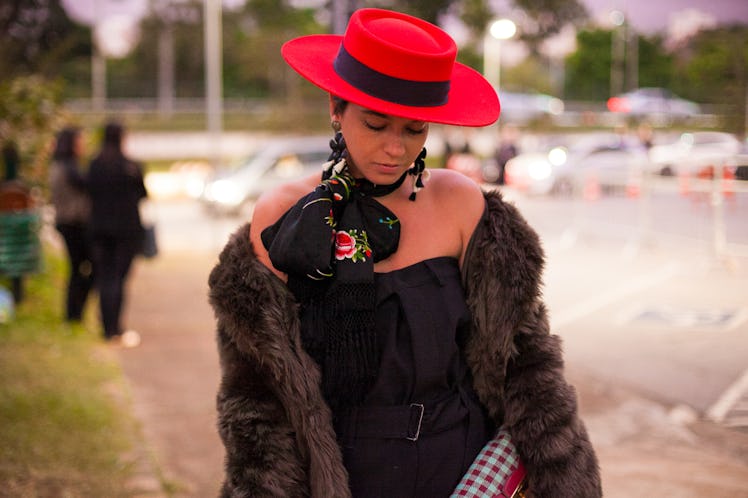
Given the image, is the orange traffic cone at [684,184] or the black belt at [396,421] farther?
the orange traffic cone at [684,184]

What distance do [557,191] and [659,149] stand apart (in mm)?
8676

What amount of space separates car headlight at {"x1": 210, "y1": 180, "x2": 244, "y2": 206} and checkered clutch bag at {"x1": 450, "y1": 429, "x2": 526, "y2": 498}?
17.4 meters

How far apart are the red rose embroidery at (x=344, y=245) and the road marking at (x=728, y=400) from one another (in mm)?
4122

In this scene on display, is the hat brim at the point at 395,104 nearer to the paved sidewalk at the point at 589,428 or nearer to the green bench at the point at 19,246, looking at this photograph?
the paved sidewalk at the point at 589,428

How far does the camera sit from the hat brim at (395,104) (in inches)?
80.9

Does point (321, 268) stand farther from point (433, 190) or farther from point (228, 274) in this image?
point (433, 190)

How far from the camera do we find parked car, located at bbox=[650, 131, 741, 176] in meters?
10.4

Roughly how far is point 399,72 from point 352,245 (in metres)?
0.40

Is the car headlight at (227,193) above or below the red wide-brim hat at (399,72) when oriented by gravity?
below

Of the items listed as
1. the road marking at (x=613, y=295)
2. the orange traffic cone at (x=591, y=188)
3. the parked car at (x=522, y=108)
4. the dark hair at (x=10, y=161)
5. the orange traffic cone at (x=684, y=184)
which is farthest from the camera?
the parked car at (x=522, y=108)

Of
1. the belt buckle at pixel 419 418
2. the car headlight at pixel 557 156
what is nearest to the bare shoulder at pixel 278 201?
the belt buckle at pixel 419 418

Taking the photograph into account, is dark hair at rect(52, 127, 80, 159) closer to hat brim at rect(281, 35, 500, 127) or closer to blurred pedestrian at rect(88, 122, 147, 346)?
blurred pedestrian at rect(88, 122, 147, 346)

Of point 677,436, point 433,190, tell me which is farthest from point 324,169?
point 677,436

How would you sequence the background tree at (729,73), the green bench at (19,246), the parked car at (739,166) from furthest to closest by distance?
the background tree at (729,73) < the parked car at (739,166) < the green bench at (19,246)
